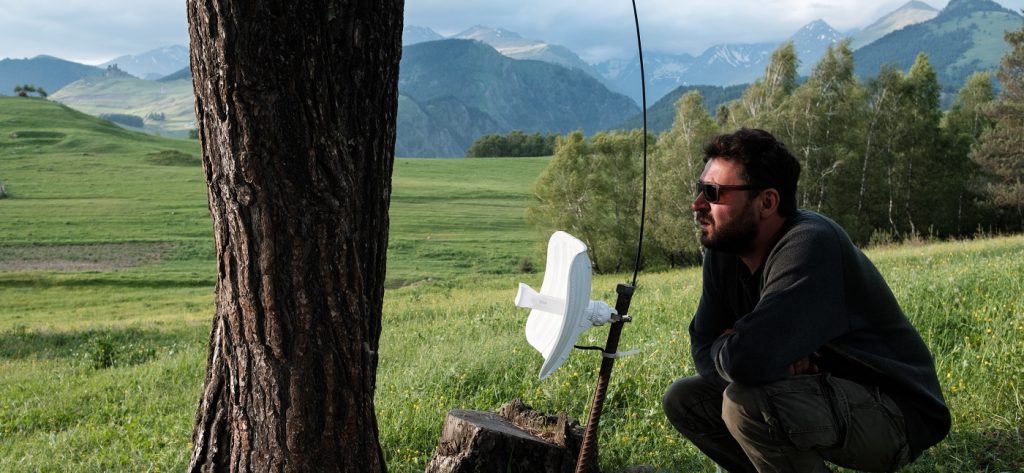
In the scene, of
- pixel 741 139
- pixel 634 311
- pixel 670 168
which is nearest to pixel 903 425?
pixel 741 139

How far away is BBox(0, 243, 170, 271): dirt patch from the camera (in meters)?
40.5

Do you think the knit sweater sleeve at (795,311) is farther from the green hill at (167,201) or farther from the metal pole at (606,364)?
the green hill at (167,201)

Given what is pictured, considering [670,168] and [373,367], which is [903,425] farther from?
[670,168]

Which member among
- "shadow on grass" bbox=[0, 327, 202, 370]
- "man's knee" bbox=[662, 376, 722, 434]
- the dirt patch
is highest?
"man's knee" bbox=[662, 376, 722, 434]

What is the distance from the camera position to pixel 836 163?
37.2 metres

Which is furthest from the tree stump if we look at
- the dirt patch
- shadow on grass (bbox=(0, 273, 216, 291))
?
the dirt patch

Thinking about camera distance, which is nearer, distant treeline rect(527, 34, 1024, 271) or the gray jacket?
the gray jacket

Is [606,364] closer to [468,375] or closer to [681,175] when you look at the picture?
[468,375]

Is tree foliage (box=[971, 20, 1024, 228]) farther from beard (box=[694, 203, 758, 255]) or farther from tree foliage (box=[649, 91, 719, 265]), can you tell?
beard (box=[694, 203, 758, 255])

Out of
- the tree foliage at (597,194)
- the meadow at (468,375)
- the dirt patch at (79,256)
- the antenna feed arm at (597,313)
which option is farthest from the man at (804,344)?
the dirt patch at (79,256)

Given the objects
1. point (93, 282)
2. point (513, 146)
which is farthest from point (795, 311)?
point (513, 146)

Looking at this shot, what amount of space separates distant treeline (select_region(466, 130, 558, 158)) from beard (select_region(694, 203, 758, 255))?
136 m

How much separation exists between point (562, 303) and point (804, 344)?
1.05 m

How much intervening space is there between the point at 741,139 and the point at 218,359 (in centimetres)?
245
